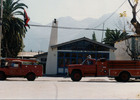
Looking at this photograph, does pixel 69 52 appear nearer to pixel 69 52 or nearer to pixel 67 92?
pixel 69 52

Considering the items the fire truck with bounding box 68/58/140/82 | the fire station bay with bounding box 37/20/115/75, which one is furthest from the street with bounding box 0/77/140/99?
the fire station bay with bounding box 37/20/115/75

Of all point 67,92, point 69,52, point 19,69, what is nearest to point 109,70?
point 19,69

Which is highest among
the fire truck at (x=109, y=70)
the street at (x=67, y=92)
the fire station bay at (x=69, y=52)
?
the fire station bay at (x=69, y=52)

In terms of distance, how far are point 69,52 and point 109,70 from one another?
16.9 meters

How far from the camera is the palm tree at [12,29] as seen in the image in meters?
37.4

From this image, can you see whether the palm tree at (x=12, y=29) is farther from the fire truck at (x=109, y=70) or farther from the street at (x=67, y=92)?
the street at (x=67, y=92)

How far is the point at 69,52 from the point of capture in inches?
1533

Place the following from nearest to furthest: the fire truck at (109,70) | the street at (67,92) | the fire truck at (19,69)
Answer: the street at (67,92), the fire truck at (19,69), the fire truck at (109,70)

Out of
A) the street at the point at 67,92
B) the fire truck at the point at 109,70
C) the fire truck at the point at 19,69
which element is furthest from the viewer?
the fire truck at the point at 109,70

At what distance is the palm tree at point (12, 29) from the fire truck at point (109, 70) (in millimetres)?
17603

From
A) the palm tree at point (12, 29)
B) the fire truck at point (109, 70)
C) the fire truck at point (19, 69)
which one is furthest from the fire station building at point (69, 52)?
the fire truck at point (109, 70)

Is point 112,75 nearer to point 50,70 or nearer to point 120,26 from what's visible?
point 120,26

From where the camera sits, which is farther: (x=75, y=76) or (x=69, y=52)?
(x=69, y=52)

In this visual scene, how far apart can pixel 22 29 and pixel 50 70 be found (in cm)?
799
